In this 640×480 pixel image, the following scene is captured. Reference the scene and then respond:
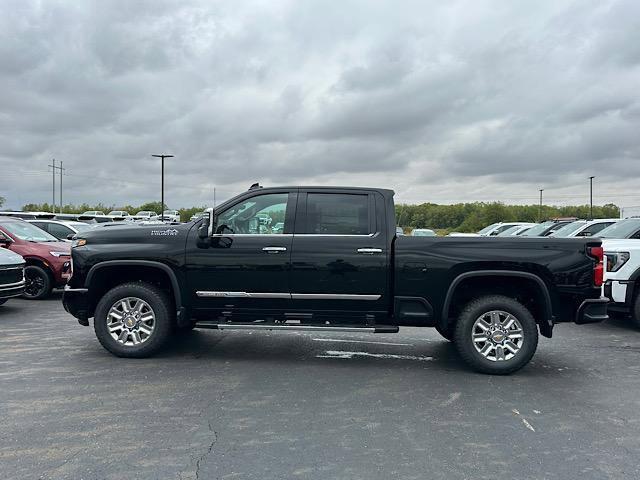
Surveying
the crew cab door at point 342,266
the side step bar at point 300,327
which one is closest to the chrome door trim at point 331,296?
the crew cab door at point 342,266

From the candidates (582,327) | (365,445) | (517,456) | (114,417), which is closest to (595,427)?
(517,456)

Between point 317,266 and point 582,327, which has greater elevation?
point 317,266

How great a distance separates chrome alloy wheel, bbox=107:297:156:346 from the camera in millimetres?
6312

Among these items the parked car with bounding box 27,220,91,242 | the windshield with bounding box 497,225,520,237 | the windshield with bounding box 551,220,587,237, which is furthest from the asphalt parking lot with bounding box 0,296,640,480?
the windshield with bounding box 497,225,520,237

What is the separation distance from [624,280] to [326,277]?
16.4ft

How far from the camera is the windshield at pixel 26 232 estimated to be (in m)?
11.6

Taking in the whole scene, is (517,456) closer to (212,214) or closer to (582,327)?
(212,214)

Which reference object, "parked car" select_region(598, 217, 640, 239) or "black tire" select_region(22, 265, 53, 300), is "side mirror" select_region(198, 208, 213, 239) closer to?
"black tire" select_region(22, 265, 53, 300)

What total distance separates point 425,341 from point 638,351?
2741 millimetres

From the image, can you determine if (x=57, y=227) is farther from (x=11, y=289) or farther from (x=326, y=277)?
(x=326, y=277)

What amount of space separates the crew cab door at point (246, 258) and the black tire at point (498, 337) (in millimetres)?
1989

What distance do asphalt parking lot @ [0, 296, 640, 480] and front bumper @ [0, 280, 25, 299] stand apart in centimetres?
234

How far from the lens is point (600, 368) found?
626 centimetres

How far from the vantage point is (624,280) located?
26.8ft
